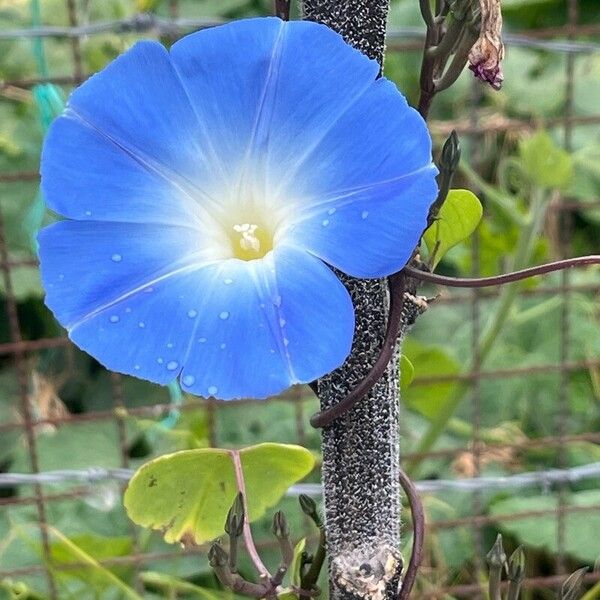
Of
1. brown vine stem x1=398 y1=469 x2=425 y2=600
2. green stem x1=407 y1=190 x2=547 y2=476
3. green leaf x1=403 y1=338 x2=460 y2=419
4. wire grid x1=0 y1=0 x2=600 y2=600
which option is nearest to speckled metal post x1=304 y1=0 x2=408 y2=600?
brown vine stem x1=398 y1=469 x2=425 y2=600

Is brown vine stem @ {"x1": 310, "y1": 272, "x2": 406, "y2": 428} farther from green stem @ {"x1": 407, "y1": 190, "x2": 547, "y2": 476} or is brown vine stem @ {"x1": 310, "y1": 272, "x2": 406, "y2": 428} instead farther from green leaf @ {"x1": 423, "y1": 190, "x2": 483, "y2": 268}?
green stem @ {"x1": 407, "y1": 190, "x2": 547, "y2": 476}

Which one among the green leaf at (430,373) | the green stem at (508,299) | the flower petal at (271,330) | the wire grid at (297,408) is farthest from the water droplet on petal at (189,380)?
the green leaf at (430,373)

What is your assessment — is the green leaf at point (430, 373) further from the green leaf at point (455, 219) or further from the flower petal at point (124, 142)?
the flower petal at point (124, 142)

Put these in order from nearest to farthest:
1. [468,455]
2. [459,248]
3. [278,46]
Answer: [278,46] < [468,455] < [459,248]

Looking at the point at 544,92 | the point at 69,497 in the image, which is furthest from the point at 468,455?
the point at 544,92

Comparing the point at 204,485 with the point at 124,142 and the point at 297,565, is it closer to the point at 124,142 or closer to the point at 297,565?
the point at 297,565

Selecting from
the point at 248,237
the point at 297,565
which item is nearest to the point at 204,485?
the point at 297,565

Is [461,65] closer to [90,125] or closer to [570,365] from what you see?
[90,125]
